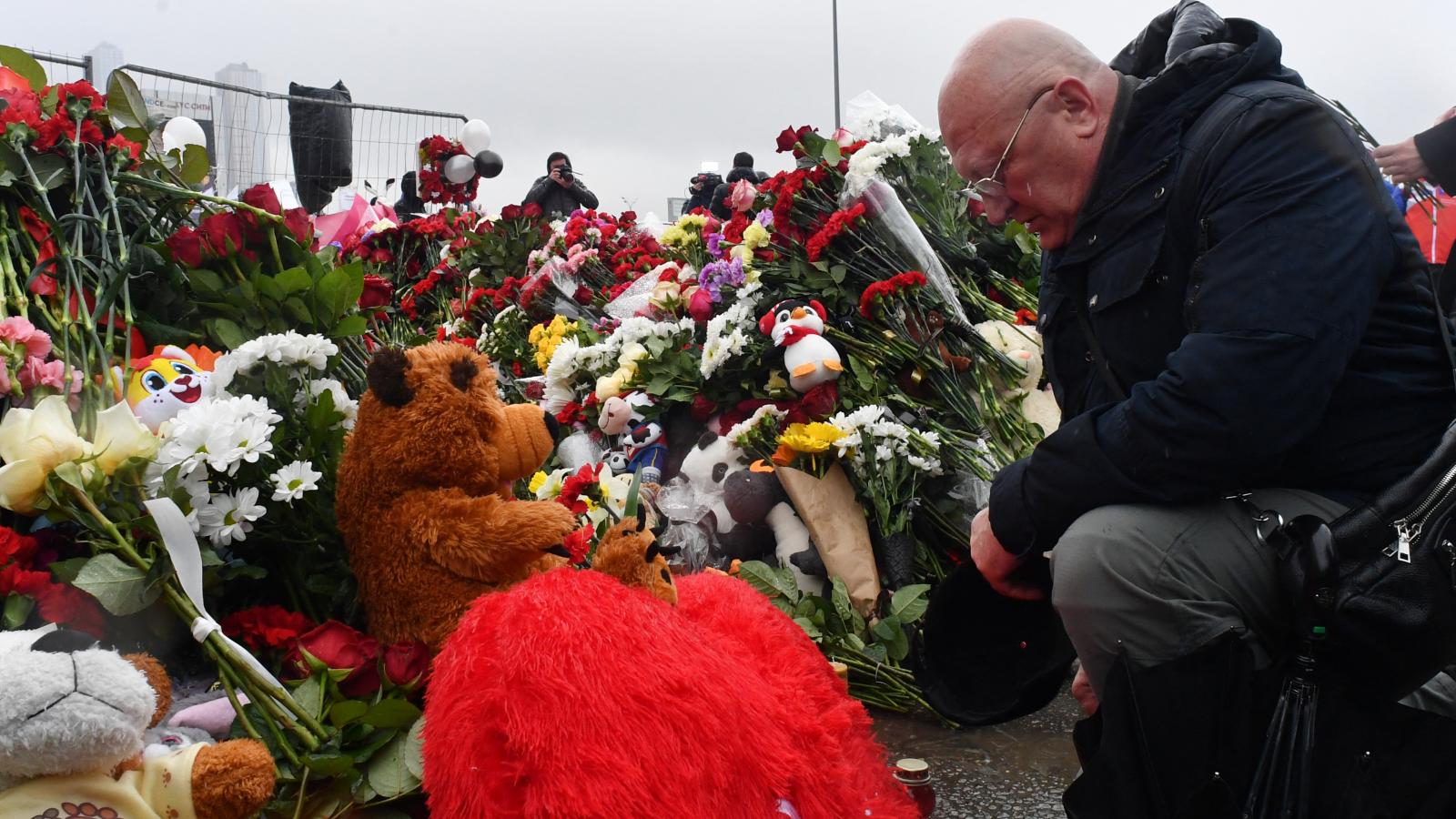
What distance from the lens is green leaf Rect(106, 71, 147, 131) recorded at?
245cm

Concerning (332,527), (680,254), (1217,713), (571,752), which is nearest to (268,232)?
(332,527)

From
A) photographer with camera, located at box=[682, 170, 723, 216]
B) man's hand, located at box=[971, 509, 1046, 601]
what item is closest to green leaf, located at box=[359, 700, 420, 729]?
man's hand, located at box=[971, 509, 1046, 601]

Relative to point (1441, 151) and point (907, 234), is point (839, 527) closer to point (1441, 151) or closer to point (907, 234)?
point (907, 234)

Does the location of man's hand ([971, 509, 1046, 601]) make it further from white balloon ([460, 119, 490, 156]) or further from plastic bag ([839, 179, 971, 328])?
white balloon ([460, 119, 490, 156])

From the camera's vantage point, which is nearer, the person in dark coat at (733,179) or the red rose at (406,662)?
the red rose at (406,662)

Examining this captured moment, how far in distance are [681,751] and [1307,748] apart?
0.89m

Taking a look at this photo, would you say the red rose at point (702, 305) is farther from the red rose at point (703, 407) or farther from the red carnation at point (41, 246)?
the red carnation at point (41, 246)

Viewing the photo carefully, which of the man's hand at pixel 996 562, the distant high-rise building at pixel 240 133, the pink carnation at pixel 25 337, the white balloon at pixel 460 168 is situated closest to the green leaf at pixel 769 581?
the man's hand at pixel 996 562

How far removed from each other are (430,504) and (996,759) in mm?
1573

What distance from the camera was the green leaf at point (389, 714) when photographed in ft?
5.66

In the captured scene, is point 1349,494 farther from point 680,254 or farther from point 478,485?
point 680,254

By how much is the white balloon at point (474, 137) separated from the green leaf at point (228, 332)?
765 cm

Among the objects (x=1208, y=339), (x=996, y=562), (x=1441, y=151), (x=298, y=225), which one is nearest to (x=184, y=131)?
(x=298, y=225)

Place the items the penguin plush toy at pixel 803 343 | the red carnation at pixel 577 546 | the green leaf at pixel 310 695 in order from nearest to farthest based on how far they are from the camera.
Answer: the green leaf at pixel 310 695
the red carnation at pixel 577 546
the penguin plush toy at pixel 803 343
